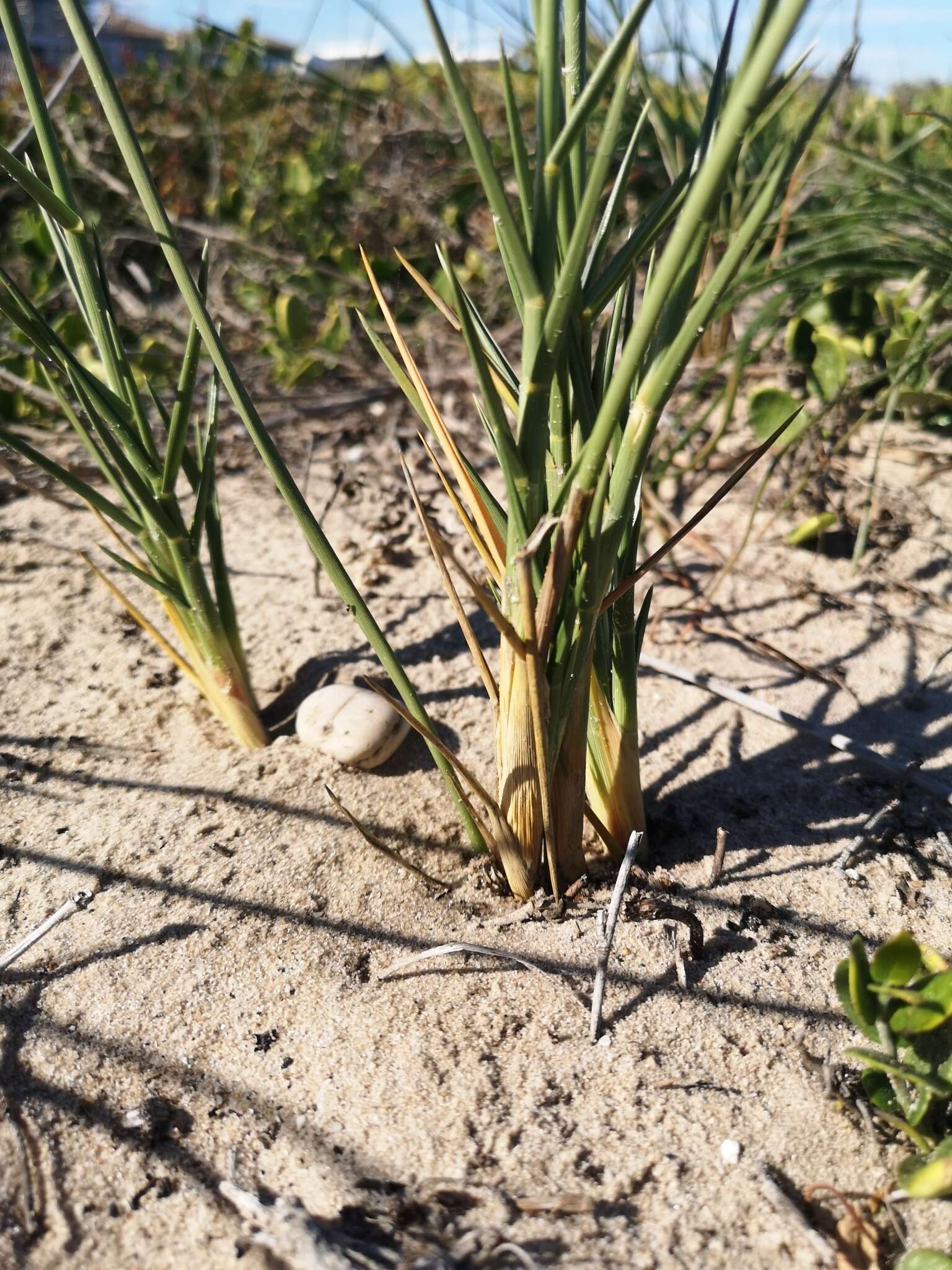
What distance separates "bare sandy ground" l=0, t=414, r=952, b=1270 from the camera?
2.49 feet

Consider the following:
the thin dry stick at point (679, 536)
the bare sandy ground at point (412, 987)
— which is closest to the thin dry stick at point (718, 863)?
the bare sandy ground at point (412, 987)

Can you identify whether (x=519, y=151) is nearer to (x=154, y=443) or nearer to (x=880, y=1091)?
(x=154, y=443)

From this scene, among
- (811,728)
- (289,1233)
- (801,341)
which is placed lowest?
(289,1233)

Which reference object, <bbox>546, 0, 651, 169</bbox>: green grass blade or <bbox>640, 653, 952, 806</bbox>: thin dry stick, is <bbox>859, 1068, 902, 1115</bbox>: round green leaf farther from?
<bbox>546, 0, 651, 169</bbox>: green grass blade

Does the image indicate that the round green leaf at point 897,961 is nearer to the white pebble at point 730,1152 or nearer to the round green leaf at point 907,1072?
the round green leaf at point 907,1072

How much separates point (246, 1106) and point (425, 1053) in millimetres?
166

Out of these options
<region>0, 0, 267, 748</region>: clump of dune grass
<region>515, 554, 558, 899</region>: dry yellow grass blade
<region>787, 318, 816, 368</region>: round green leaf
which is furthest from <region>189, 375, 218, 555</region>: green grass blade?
<region>787, 318, 816, 368</region>: round green leaf

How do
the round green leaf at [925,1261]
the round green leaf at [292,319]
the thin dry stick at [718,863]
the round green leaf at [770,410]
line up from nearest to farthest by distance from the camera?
the round green leaf at [925,1261] < the thin dry stick at [718,863] < the round green leaf at [770,410] < the round green leaf at [292,319]

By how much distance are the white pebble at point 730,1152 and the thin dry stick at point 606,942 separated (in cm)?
14

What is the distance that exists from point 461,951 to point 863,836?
0.49 meters

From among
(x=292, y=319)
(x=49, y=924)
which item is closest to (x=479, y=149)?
(x=49, y=924)

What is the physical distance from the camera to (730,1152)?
794mm

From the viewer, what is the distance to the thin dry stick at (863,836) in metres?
Answer: 1.06

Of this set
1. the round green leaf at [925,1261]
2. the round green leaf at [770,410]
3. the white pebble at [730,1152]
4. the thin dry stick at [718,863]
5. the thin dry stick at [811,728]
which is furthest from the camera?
the round green leaf at [770,410]
